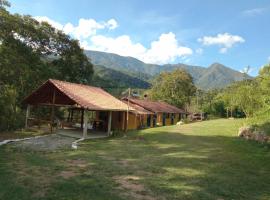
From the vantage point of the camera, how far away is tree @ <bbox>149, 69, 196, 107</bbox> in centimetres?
6550

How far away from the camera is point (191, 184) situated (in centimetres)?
984

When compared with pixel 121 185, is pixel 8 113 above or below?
above

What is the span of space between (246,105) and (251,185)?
117 ft

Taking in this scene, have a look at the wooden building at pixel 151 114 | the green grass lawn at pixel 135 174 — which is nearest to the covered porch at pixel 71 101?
the wooden building at pixel 151 114

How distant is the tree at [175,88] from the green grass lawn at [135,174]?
48316 millimetres

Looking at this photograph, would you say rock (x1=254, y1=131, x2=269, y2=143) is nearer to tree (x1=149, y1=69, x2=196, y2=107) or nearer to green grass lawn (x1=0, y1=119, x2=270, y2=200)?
green grass lawn (x1=0, y1=119, x2=270, y2=200)

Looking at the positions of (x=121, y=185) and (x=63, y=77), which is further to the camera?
(x=63, y=77)

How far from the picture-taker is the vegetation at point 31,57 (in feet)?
105

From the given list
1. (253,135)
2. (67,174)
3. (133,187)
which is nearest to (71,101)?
(253,135)

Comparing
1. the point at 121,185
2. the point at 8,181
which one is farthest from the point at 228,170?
the point at 8,181

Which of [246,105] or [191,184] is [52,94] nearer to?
[191,184]

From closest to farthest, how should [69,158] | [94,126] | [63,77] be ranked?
[69,158]
[94,126]
[63,77]

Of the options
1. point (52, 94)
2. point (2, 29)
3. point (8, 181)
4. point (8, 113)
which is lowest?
point (8, 181)

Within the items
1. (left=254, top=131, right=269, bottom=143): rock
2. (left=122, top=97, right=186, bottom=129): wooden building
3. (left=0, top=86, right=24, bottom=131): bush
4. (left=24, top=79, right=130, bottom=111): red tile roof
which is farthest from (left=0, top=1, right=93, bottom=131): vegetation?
(left=254, top=131, right=269, bottom=143): rock
